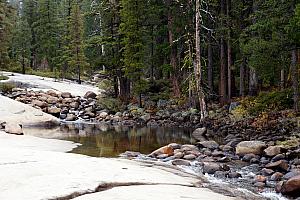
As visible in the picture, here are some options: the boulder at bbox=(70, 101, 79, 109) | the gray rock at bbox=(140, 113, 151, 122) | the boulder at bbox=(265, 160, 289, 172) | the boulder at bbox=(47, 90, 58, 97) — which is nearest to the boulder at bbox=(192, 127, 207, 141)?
the gray rock at bbox=(140, 113, 151, 122)

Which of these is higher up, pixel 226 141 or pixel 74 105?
pixel 74 105

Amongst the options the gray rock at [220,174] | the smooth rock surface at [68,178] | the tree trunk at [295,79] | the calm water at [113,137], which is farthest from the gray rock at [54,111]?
the gray rock at [220,174]

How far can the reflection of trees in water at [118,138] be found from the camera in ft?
51.4

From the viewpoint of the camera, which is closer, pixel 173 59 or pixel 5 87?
pixel 173 59

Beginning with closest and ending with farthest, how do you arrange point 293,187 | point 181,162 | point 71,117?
point 293,187, point 181,162, point 71,117

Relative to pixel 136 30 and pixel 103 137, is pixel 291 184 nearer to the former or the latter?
pixel 103 137

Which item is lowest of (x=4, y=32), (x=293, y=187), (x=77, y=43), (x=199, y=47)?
(x=293, y=187)

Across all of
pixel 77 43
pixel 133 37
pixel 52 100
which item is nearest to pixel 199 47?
pixel 133 37

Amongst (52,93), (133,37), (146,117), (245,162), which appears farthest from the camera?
(52,93)

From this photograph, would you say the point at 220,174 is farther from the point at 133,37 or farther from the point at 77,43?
the point at 77,43

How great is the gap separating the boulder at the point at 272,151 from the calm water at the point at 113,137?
13.8 feet

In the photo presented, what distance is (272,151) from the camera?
13.1 metres

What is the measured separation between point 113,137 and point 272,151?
27.3ft

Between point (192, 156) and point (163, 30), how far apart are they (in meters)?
16.5
